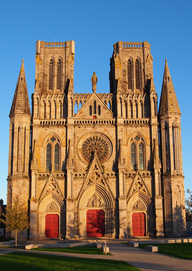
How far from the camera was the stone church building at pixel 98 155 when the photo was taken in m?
42.3

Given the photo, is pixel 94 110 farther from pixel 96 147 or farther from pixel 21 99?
pixel 21 99

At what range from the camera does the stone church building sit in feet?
139

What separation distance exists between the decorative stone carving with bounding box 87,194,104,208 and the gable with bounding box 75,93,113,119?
976 centimetres

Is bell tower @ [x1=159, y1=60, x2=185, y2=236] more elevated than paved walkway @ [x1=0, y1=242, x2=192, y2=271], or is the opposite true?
bell tower @ [x1=159, y1=60, x2=185, y2=236]

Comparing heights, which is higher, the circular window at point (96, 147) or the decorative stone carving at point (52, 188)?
the circular window at point (96, 147)

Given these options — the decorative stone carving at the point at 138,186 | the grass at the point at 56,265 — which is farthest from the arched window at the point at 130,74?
the grass at the point at 56,265

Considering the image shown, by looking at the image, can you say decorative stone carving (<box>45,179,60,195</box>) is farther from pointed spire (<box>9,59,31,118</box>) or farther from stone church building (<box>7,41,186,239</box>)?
pointed spire (<box>9,59,31,118</box>)

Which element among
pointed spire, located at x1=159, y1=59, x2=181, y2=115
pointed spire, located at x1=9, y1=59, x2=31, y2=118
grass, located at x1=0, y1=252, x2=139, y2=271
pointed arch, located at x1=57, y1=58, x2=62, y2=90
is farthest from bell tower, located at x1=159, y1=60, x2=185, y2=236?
grass, located at x1=0, y1=252, x2=139, y2=271

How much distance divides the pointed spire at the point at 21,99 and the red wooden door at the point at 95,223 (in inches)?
569

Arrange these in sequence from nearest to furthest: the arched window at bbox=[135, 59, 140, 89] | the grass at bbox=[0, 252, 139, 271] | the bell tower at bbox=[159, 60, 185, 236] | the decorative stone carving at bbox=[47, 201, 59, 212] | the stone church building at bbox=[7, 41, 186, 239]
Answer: the grass at bbox=[0, 252, 139, 271], the bell tower at bbox=[159, 60, 185, 236], the stone church building at bbox=[7, 41, 186, 239], the decorative stone carving at bbox=[47, 201, 59, 212], the arched window at bbox=[135, 59, 140, 89]

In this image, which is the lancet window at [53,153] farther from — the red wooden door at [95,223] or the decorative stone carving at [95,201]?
the red wooden door at [95,223]

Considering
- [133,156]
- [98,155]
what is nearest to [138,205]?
[133,156]

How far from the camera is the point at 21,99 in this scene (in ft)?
151

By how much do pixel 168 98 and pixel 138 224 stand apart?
50.3 ft
